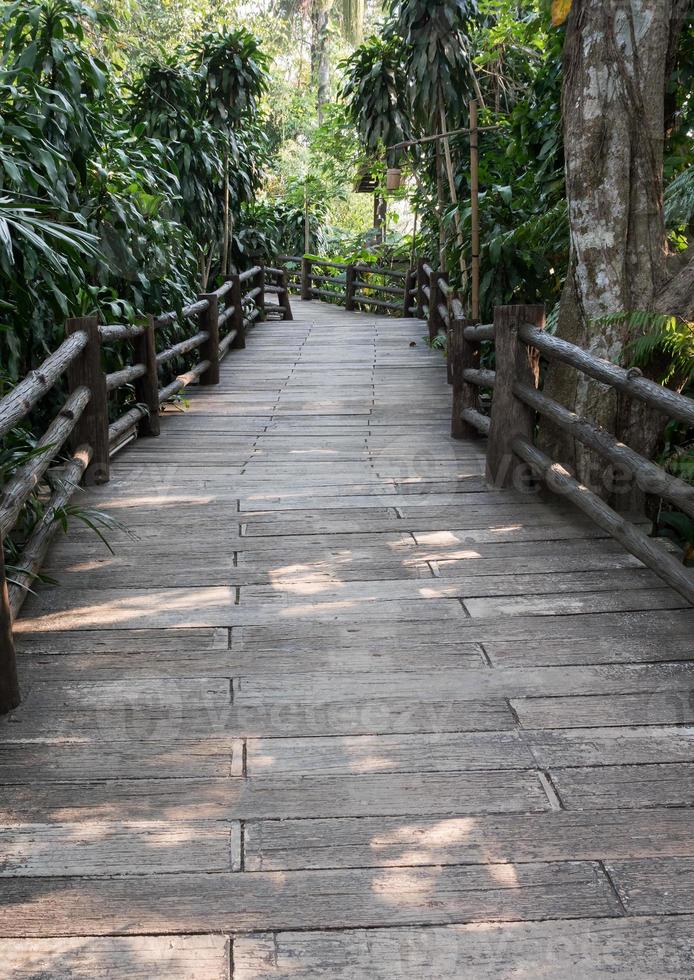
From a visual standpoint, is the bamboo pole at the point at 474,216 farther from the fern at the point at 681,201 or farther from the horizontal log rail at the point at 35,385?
the horizontal log rail at the point at 35,385

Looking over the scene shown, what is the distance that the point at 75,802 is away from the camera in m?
2.00

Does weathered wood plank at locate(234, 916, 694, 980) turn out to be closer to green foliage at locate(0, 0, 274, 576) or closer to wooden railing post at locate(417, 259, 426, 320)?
green foliage at locate(0, 0, 274, 576)

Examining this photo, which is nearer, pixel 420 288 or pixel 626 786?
pixel 626 786

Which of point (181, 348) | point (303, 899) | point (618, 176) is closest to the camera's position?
point (303, 899)

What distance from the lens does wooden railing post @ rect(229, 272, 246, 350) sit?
926 centimetres

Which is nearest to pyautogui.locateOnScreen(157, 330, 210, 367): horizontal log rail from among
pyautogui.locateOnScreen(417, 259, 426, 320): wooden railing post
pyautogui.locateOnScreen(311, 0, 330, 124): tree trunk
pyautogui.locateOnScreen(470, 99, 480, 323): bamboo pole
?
pyautogui.locateOnScreen(470, 99, 480, 323): bamboo pole

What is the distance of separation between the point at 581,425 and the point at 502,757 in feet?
5.28

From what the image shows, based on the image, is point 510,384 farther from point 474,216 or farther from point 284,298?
point 284,298

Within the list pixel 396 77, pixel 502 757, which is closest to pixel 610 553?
pixel 502 757

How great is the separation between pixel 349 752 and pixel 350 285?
12.7 m

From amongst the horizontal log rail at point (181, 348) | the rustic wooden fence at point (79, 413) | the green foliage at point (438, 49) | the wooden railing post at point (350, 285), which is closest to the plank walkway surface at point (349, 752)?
the rustic wooden fence at point (79, 413)

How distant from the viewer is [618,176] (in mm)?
3781

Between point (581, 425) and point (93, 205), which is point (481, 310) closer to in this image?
point (93, 205)

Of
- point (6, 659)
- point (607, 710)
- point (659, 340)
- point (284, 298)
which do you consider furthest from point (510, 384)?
point (284, 298)
